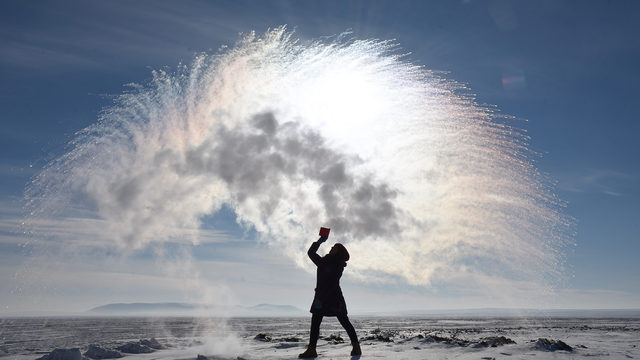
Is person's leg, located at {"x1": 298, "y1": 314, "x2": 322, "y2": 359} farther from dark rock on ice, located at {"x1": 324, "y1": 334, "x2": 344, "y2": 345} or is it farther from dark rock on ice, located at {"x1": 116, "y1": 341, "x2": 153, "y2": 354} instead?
dark rock on ice, located at {"x1": 116, "y1": 341, "x2": 153, "y2": 354}

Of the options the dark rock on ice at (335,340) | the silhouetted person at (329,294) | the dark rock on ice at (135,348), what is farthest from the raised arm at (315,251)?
the dark rock on ice at (135,348)

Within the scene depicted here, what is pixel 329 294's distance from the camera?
8.25m

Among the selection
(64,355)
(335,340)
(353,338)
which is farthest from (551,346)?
(64,355)

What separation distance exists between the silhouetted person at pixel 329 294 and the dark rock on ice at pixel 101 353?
5.01m

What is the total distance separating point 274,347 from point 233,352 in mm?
1534

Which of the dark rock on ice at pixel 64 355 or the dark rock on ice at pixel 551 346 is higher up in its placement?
the dark rock on ice at pixel 551 346

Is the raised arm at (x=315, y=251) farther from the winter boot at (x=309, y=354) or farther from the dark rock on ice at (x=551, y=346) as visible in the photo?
the dark rock on ice at (x=551, y=346)

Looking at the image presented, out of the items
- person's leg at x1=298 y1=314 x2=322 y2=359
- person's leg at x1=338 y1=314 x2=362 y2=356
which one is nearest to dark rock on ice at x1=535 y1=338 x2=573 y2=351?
person's leg at x1=338 y1=314 x2=362 y2=356

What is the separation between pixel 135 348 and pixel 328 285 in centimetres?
634

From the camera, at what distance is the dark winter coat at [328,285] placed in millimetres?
8164

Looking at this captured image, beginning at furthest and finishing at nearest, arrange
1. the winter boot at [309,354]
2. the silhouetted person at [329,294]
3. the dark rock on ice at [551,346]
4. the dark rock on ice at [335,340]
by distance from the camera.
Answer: the dark rock on ice at [335,340] → the dark rock on ice at [551,346] → the silhouetted person at [329,294] → the winter boot at [309,354]

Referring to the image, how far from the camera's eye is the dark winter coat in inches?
321

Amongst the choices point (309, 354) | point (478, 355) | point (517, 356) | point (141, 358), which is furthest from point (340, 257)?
point (141, 358)

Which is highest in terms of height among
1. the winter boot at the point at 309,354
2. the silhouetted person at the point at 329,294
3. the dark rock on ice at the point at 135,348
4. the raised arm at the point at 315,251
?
the raised arm at the point at 315,251
